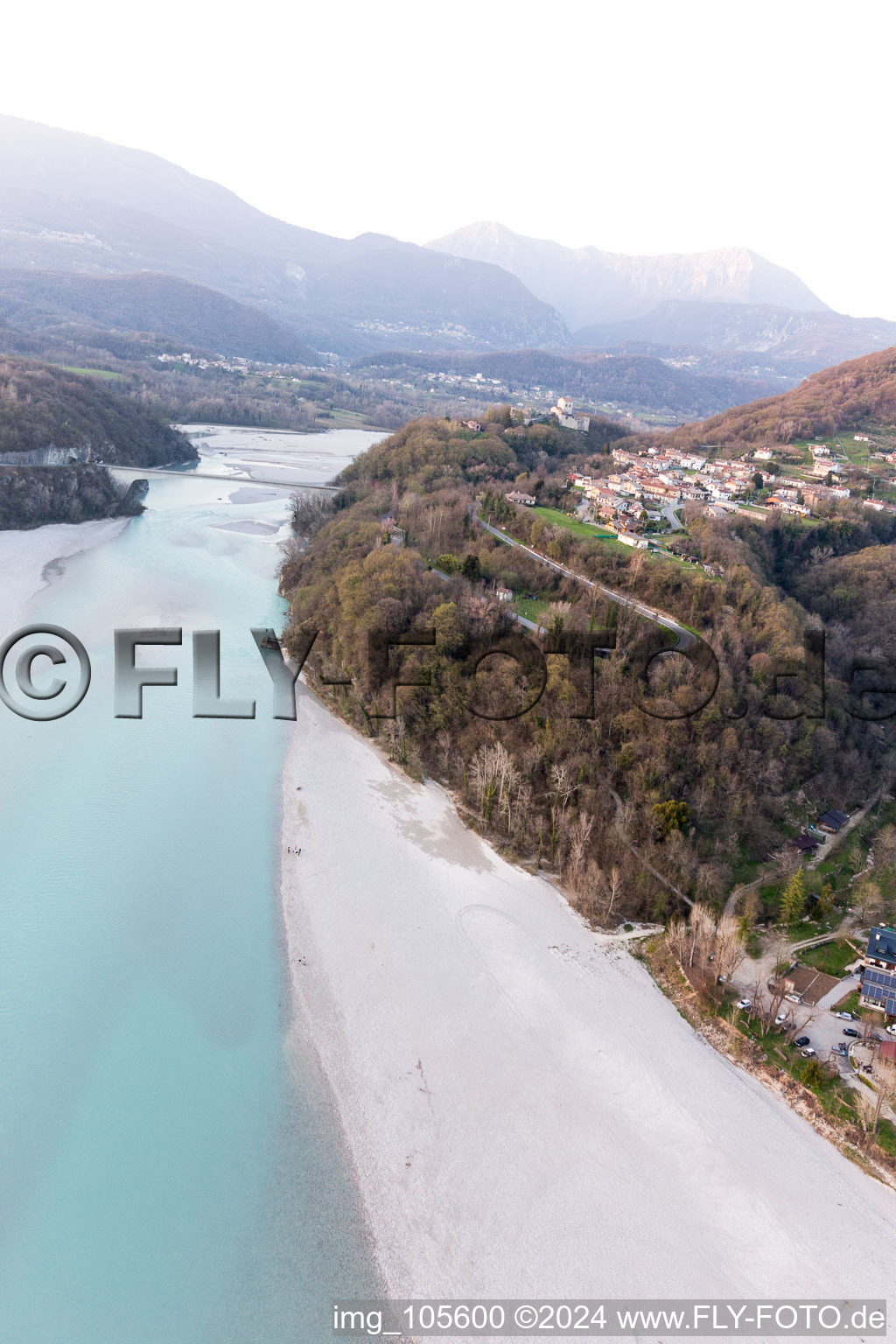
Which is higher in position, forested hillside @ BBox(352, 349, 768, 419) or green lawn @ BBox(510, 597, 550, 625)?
forested hillside @ BBox(352, 349, 768, 419)

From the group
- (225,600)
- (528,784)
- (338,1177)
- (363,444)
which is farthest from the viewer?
(363,444)

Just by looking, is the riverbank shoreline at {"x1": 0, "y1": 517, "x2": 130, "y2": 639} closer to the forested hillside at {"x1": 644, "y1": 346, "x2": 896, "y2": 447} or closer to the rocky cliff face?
the rocky cliff face

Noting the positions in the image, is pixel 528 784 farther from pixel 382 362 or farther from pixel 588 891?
pixel 382 362

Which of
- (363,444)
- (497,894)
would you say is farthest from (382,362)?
(497,894)

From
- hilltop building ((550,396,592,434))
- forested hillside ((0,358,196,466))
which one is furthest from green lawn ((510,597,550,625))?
forested hillside ((0,358,196,466))

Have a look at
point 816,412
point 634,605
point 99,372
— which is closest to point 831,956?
point 634,605

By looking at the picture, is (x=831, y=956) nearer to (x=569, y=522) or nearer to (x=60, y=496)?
(x=569, y=522)

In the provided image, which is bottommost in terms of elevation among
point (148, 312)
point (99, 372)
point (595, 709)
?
point (595, 709)
